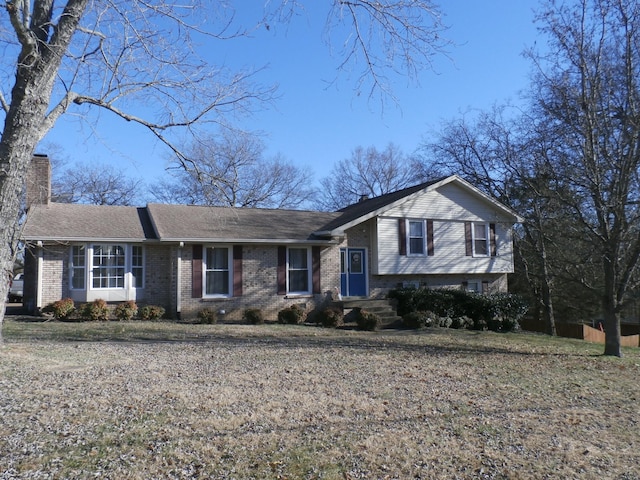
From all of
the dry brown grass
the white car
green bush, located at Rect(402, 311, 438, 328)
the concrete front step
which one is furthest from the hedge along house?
the white car

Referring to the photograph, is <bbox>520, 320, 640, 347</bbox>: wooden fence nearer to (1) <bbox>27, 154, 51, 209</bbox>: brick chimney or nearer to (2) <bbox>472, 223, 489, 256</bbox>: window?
(2) <bbox>472, 223, 489, 256</bbox>: window

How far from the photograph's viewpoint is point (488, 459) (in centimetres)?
529

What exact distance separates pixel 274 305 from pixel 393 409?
38.9ft

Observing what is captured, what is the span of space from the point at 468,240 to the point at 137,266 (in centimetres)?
1329

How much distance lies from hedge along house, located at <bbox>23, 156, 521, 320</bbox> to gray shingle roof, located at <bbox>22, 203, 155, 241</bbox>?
0.03 m

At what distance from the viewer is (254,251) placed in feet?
59.9

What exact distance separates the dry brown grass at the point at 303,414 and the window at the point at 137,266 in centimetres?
608

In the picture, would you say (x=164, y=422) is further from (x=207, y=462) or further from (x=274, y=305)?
(x=274, y=305)

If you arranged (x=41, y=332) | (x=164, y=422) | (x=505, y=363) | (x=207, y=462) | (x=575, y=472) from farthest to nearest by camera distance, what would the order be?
(x=41, y=332), (x=505, y=363), (x=164, y=422), (x=575, y=472), (x=207, y=462)

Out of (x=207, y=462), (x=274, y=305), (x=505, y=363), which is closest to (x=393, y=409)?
(x=207, y=462)

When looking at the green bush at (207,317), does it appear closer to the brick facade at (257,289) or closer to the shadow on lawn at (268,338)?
the brick facade at (257,289)

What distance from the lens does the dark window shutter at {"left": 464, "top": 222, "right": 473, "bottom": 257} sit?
72.1ft

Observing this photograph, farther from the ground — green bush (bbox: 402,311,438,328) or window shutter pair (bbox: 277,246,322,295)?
window shutter pair (bbox: 277,246,322,295)

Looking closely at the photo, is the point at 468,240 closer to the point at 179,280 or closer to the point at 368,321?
the point at 368,321
